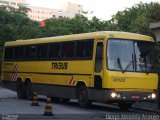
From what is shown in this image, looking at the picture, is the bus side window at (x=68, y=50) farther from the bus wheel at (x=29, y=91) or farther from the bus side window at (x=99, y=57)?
the bus wheel at (x=29, y=91)

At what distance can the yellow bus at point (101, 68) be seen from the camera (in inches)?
753

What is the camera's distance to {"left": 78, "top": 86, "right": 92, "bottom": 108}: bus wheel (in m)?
20.4

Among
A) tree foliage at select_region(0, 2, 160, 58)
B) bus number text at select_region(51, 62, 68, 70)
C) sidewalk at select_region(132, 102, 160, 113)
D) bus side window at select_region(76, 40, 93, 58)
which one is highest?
tree foliage at select_region(0, 2, 160, 58)

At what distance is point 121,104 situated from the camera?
21.4m

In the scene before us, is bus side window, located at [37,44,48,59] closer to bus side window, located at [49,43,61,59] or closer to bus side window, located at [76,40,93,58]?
bus side window, located at [49,43,61,59]

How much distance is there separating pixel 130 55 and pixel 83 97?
274cm

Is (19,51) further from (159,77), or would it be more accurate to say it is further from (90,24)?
(90,24)

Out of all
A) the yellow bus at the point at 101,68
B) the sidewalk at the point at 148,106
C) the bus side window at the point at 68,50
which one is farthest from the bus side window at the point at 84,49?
the sidewalk at the point at 148,106

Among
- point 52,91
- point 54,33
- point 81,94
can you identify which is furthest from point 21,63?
point 54,33

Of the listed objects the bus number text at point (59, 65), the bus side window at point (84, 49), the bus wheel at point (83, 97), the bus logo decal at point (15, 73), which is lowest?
the bus wheel at point (83, 97)

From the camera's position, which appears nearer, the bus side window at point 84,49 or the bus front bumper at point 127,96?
the bus front bumper at point 127,96

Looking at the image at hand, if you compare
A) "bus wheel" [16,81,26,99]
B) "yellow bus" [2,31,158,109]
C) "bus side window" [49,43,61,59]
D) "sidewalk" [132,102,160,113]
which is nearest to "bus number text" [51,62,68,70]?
"yellow bus" [2,31,158,109]

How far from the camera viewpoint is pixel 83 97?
67.8 ft

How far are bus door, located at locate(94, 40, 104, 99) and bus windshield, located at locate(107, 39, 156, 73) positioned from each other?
0.39m
